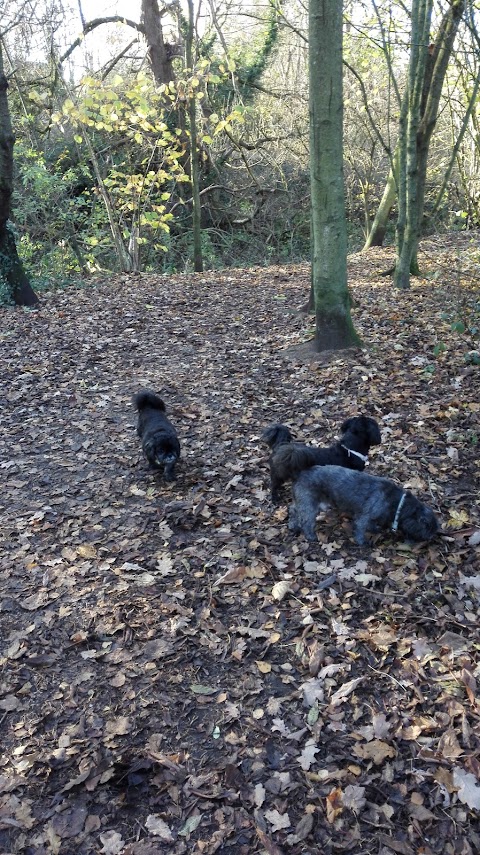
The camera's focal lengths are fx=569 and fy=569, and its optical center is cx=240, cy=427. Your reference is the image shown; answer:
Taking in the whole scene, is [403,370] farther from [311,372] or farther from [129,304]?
[129,304]

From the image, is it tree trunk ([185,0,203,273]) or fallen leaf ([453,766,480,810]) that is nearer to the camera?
fallen leaf ([453,766,480,810])

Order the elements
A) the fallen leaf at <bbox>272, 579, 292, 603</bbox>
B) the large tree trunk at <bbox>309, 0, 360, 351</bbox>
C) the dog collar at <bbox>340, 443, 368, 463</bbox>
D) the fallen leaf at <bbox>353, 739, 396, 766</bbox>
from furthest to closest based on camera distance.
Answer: the large tree trunk at <bbox>309, 0, 360, 351</bbox>
the dog collar at <bbox>340, 443, 368, 463</bbox>
the fallen leaf at <bbox>272, 579, 292, 603</bbox>
the fallen leaf at <bbox>353, 739, 396, 766</bbox>

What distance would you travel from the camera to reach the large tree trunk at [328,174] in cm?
727

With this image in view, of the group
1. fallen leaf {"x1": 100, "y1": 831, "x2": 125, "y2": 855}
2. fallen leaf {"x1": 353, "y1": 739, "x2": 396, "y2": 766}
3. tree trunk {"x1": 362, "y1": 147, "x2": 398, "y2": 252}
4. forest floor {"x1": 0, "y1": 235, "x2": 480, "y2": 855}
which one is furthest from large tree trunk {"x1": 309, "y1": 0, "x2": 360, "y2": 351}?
tree trunk {"x1": 362, "y1": 147, "x2": 398, "y2": 252}

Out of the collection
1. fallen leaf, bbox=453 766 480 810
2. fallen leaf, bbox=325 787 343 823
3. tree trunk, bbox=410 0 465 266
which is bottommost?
fallen leaf, bbox=325 787 343 823

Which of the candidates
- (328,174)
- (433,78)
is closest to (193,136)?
(433,78)

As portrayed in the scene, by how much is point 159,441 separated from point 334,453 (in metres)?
1.82

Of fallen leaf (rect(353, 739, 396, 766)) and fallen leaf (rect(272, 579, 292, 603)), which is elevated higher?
fallen leaf (rect(272, 579, 292, 603))

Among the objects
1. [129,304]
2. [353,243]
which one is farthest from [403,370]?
[353,243]

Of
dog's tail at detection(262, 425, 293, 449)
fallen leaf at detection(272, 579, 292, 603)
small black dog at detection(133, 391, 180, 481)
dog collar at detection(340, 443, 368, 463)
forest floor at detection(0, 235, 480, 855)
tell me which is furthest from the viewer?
small black dog at detection(133, 391, 180, 481)

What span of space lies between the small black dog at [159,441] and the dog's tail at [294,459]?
4.07ft

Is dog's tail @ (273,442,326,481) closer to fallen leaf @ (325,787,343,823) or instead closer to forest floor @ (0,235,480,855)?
forest floor @ (0,235,480,855)

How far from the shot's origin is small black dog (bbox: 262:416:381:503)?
16.9 ft

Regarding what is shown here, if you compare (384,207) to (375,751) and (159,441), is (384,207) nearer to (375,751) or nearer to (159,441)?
(159,441)
